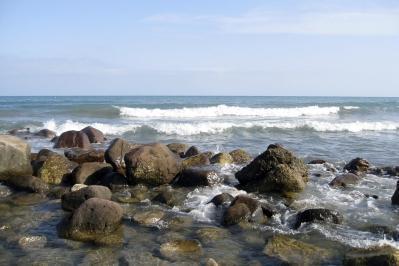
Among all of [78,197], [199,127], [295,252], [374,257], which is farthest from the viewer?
[199,127]

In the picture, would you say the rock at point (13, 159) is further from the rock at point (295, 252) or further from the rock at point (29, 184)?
the rock at point (295, 252)

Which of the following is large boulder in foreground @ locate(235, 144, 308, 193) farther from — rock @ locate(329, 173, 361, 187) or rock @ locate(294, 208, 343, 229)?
rock @ locate(294, 208, 343, 229)

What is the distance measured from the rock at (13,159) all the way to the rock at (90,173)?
101 centimetres

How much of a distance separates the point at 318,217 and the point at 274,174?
1.95m

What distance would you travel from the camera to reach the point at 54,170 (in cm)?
977

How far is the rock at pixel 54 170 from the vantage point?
966 cm

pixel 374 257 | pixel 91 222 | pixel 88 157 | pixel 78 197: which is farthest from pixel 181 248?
pixel 88 157

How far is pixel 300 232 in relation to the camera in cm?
673

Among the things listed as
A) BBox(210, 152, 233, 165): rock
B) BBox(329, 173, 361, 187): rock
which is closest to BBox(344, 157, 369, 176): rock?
BBox(329, 173, 361, 187): rock

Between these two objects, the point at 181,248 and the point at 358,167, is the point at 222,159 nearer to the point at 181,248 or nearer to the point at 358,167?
the point at 358,167

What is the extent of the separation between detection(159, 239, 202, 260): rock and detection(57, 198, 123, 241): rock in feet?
3.30

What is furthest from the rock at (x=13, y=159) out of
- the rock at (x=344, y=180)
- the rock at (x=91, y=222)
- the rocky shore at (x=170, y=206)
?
the rock at (x=344, y=180)

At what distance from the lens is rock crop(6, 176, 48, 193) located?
8.87 meters

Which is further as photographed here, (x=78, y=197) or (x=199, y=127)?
(x=199, y=127)
